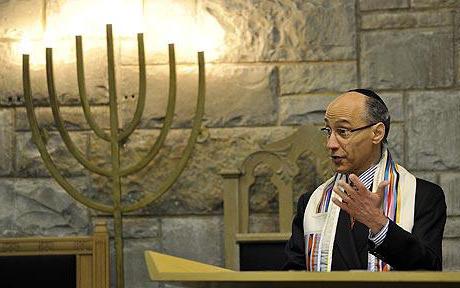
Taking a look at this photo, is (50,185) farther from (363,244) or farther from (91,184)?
(363,244)

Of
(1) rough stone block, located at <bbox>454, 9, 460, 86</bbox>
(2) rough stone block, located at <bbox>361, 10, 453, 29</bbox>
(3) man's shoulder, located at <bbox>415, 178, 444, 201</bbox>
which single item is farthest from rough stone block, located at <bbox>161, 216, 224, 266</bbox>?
(3) man's shoulder, located at <bbox>415, 178, 444, 201</bbox>

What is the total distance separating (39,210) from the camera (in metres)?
4.56

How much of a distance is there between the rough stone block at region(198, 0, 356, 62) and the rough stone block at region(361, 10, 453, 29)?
70mm

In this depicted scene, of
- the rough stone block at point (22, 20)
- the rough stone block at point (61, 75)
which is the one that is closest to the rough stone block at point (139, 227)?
the rough stone block at point (61, 75)

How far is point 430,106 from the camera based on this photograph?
4.42m

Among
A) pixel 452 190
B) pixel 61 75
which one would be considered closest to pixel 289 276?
pixel 452 190

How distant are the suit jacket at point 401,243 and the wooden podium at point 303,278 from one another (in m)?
0.65

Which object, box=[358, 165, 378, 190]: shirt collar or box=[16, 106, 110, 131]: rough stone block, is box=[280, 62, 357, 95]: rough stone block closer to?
box=[16, 106, 110, 131]: rough stone block

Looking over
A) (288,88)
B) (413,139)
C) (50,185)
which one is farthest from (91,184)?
(413,139)

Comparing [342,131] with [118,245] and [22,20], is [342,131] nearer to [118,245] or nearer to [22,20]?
[118,245]

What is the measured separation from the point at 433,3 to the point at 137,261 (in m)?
1.53

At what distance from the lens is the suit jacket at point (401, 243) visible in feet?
8.65

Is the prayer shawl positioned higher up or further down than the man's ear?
further down

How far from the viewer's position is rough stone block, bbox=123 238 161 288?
452 centimetres
